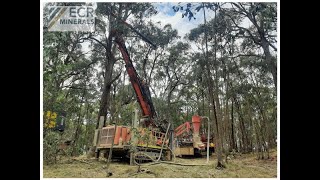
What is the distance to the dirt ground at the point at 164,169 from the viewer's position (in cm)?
474

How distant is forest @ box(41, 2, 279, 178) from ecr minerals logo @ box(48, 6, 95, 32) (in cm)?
8

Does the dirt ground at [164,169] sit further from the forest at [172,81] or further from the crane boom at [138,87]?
the crane boom at [138,87]

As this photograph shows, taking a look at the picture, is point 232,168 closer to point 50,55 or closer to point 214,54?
point 214,54

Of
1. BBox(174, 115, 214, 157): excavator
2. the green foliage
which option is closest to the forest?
the green foliage

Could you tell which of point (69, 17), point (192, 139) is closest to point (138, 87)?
point (192, 139)

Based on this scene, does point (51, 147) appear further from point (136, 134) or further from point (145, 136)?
point (145, 136)

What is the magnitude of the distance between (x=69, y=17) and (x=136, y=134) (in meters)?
2.22

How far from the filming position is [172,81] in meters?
5.74

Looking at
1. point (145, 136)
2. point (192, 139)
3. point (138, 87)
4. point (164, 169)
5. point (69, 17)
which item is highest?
point (69, 17)

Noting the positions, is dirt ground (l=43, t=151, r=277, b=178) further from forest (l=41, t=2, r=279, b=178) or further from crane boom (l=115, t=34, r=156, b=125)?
crane boom (l=115, t=34, r=156, b=125)

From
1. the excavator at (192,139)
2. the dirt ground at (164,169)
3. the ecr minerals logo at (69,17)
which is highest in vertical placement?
the ecr minerals logo at (69,17)

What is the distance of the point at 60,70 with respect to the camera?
4.90 m

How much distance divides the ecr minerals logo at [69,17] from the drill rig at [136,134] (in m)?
0.71

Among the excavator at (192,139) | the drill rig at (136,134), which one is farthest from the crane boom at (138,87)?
the excavator at (192,139)
